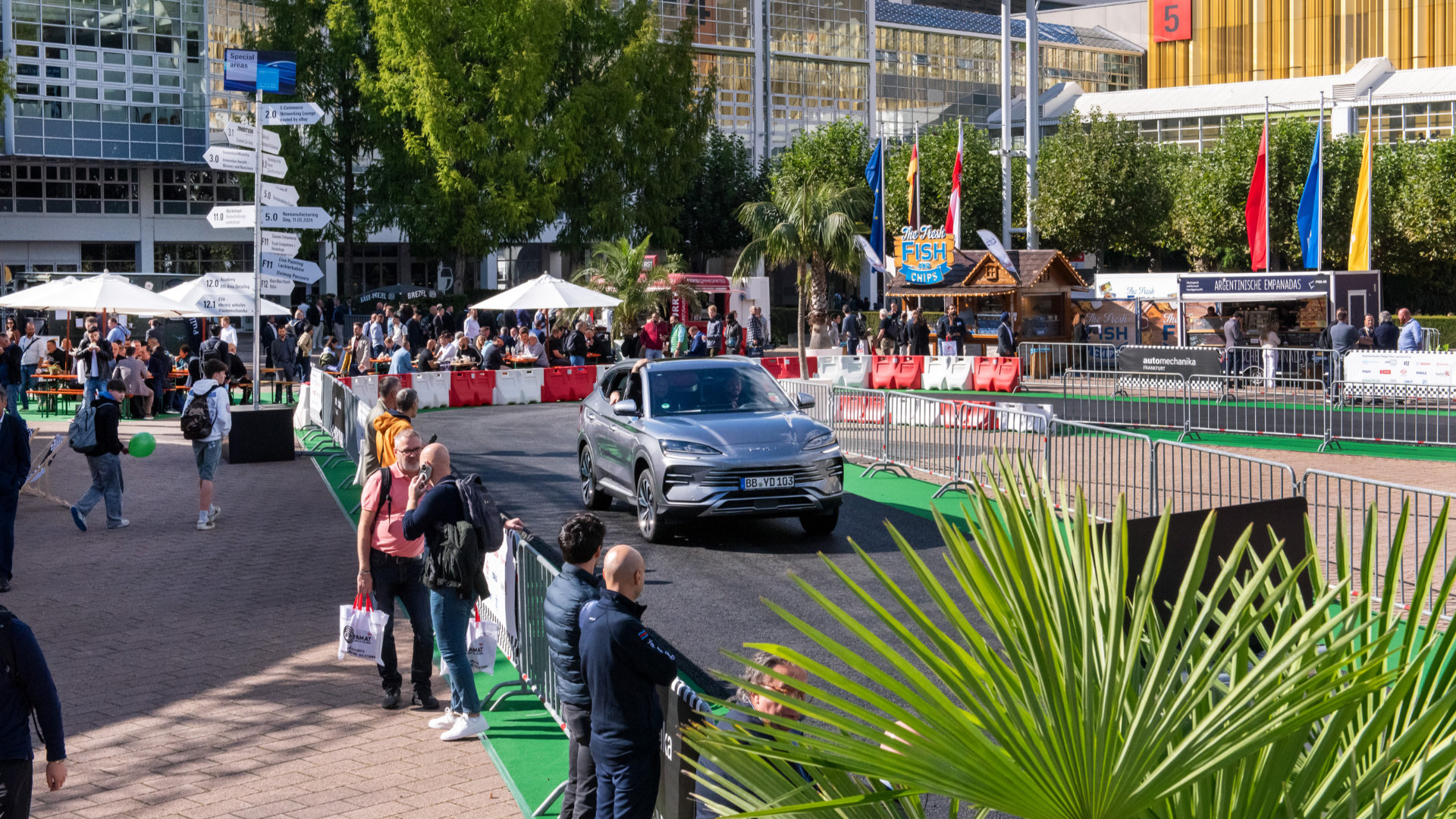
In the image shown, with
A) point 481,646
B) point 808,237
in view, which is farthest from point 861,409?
point 808,237

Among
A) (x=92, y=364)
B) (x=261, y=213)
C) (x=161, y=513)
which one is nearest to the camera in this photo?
(x=161, y=513)

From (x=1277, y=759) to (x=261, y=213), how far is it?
674 inches

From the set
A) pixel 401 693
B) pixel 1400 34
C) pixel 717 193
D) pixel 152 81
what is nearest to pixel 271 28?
pixel 152 81

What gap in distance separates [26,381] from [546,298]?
1095 cm

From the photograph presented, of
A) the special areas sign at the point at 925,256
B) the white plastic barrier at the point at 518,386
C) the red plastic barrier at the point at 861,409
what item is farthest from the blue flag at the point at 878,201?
the red plastic barrier at the point at 861,409

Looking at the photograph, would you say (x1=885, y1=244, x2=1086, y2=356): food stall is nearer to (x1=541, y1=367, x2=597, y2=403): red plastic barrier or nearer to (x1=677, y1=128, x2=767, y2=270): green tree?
(x1=541, y1=367, x2=597, y2=403): red plastic barrier

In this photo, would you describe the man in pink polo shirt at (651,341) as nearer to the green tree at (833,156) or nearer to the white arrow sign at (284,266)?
the white arrow sign at (284,266)

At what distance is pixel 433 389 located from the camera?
94.4ft

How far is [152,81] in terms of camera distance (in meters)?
53.6

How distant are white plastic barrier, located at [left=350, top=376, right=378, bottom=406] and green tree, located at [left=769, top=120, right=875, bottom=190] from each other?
104 ft

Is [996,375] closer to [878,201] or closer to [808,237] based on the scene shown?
[808,237]

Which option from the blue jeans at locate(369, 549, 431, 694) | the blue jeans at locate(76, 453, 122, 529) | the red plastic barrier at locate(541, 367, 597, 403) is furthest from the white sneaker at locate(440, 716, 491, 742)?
the red plastic barrier at locate(541, 367, 597, 403)

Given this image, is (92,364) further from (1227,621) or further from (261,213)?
(1227,621)

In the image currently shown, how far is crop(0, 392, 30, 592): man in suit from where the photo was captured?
11.3 metres
